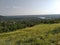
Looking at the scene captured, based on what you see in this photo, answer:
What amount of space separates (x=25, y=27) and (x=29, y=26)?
26cm

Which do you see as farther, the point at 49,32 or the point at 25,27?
the point at 25,27

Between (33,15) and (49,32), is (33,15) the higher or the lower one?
the higher one

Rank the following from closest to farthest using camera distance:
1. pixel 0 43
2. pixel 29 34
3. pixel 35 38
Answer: pixel 0 43 < pixel 35 38 < pixel 29 34

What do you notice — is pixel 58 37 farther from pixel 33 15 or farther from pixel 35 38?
pixel 33 15

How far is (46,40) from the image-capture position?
672 cm

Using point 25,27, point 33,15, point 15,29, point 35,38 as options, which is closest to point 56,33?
point 35,38

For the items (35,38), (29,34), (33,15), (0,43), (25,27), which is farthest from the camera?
(33,15)

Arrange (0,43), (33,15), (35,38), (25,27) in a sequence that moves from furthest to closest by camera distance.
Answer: (33,15) < (25,27) < (35,38) < (0,43)

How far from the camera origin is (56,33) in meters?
7.73

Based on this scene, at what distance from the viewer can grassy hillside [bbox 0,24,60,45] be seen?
650cm

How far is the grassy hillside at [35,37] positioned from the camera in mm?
6500

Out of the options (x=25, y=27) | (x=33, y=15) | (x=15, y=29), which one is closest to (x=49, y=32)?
(x=25, y=27)

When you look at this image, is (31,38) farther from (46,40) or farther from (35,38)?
(46,40)

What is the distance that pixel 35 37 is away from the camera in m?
7.06
